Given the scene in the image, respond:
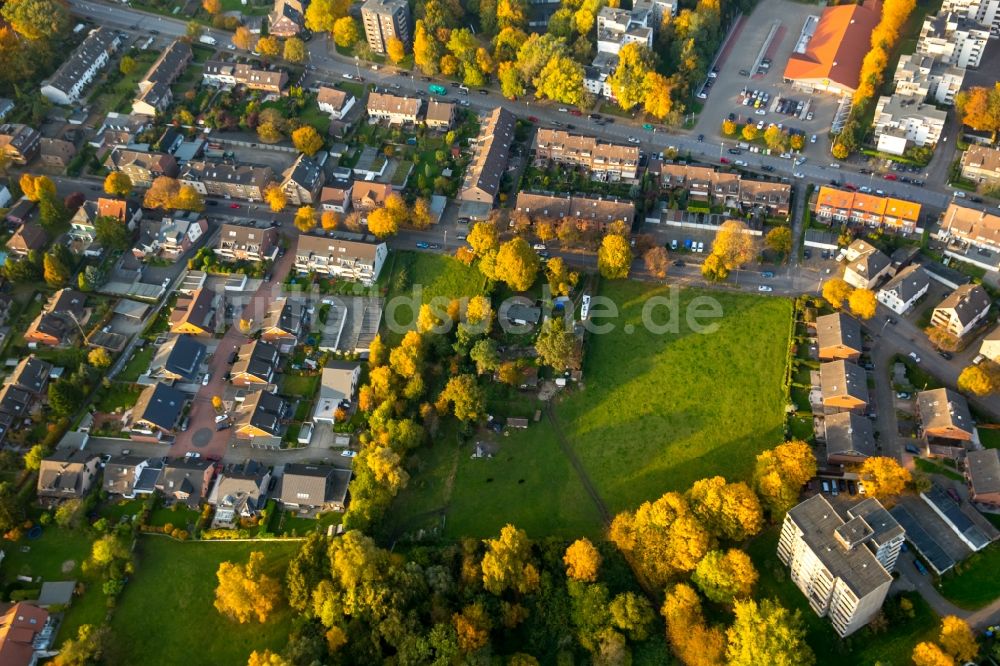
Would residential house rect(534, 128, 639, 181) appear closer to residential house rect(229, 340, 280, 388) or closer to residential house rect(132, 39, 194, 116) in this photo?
residential house rect(229, 340, 280, 388)

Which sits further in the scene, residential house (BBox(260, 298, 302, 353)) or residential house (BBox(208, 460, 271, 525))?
residential house (BBox(260, 298, 302, 353))

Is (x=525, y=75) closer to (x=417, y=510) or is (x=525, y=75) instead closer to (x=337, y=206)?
(x=337, y=206)

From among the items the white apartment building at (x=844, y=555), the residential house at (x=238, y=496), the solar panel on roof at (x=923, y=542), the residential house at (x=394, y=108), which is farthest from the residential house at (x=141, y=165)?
the solar panel on roof at (x=923, y=542)

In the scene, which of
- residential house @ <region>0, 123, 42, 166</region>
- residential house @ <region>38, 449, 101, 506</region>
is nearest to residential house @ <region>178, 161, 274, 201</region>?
residential house @ <region>0, 123, 42, 166</region>

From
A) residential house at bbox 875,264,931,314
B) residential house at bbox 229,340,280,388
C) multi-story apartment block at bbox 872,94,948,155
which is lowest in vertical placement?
residential house at bbox 229,340,280,388

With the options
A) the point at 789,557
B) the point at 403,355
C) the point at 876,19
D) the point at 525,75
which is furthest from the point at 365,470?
the point at 876,19
